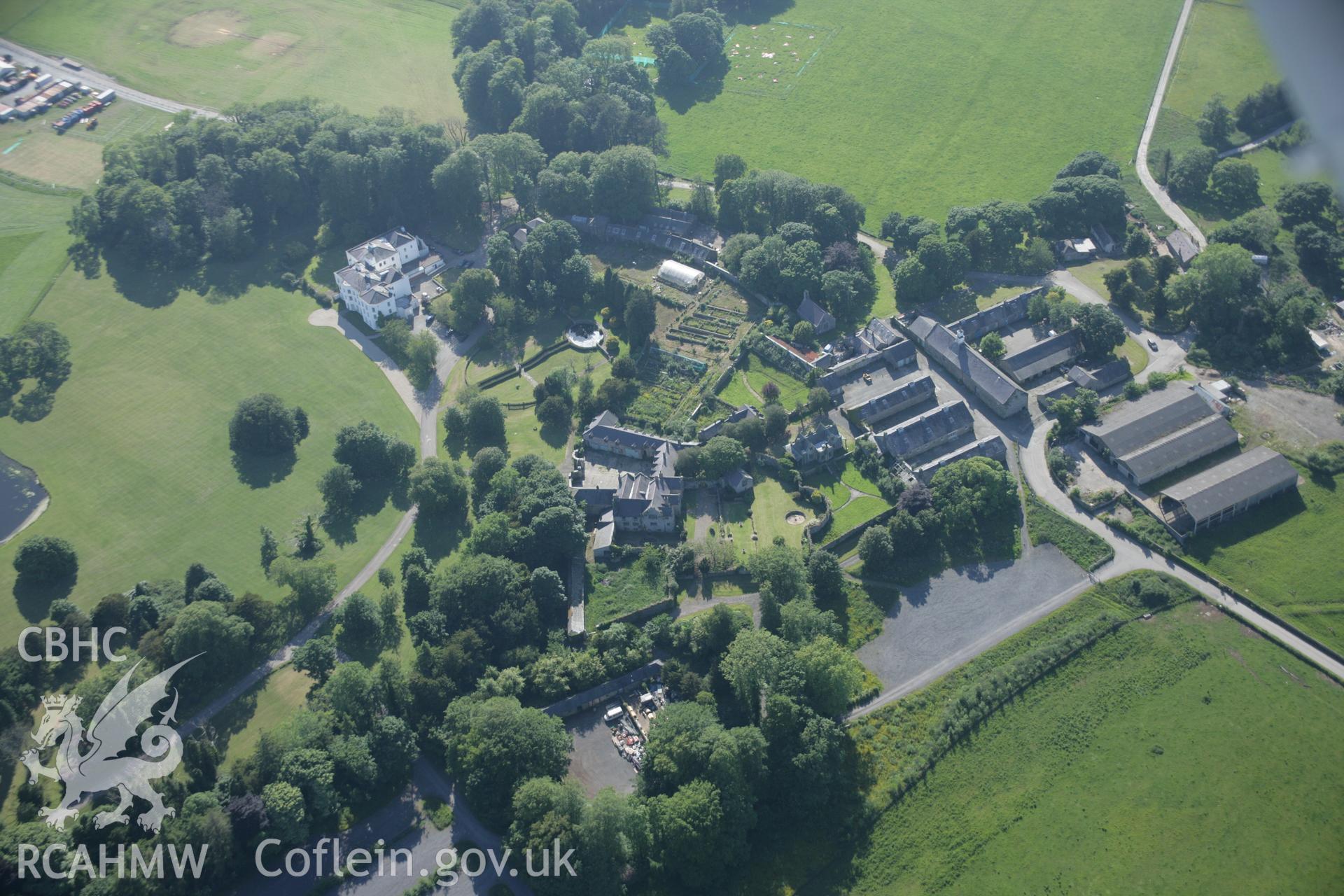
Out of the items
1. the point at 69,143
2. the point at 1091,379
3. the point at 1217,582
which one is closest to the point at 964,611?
the point at 1217,582

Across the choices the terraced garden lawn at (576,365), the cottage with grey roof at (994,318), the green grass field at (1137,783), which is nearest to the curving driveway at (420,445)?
the terraced garden lawn at (576,365)

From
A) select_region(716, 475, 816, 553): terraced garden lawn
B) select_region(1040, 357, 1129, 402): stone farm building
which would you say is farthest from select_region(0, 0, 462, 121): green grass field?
select_region(1040, 357, 1129, 402): stone farm building

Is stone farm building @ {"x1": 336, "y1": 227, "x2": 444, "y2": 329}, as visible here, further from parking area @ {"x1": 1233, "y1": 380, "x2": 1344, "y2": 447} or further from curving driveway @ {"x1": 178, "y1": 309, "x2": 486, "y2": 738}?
parking area @ {"x1": 1233, "y1": 380, "x2": 1344, "y2": 447}

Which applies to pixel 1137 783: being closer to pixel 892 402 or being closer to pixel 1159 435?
pixel 1159 435

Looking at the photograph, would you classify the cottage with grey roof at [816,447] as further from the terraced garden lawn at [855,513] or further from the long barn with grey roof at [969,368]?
the long barn with grey roof at [969,368]

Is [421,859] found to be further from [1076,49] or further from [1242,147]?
[1076,49]
